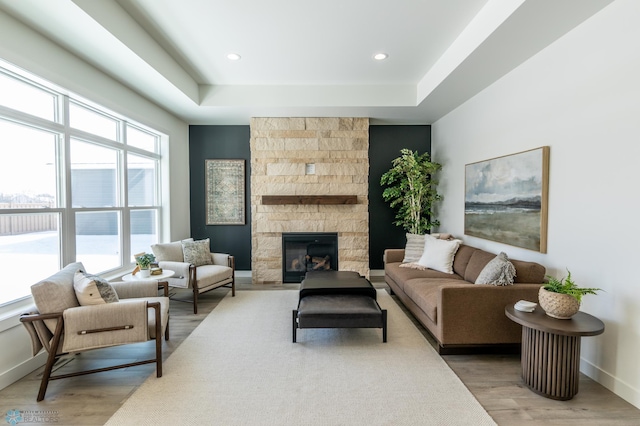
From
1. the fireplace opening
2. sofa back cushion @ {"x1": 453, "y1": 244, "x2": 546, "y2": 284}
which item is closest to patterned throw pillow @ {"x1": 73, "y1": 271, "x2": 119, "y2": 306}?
the fireplace opening

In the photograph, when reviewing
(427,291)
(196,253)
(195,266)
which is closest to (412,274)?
(427,291)

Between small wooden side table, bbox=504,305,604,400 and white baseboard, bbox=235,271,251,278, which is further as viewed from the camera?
white baseboard, bbox=235,271,251,278

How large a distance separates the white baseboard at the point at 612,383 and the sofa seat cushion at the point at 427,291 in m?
1.16

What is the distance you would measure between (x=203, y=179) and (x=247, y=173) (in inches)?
32.6

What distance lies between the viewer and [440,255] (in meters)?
4.07

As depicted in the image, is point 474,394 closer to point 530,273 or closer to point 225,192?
point 530,273

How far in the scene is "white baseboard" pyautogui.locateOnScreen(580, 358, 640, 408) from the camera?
2.06 meters

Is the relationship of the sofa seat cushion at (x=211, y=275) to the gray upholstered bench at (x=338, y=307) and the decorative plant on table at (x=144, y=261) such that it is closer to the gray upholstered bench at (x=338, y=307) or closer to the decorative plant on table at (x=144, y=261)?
the decorative plant on table at (x=144, y=261)

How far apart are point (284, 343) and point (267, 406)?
36.8 inches

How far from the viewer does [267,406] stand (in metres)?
2.04

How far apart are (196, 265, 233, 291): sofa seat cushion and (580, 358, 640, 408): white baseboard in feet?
13.1

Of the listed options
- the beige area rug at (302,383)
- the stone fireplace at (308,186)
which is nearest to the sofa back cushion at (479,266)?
the beige area rug at (302,383)

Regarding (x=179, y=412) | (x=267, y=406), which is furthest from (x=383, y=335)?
(x=179, y=412)

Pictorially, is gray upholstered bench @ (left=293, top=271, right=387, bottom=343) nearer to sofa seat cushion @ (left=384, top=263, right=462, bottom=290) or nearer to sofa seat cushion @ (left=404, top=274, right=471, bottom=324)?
sofa seat cushion @ (left=404, top=274, right=471, bottom=324)
